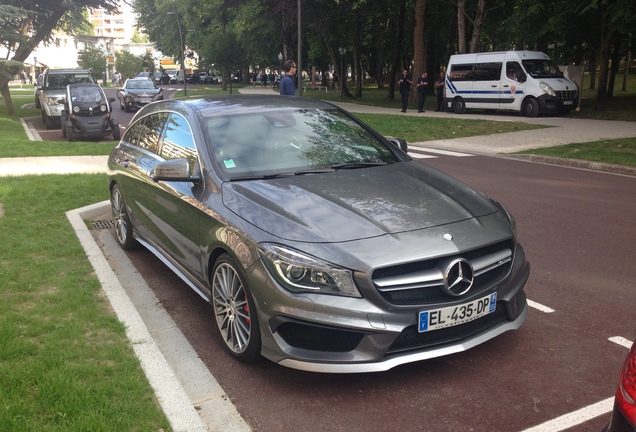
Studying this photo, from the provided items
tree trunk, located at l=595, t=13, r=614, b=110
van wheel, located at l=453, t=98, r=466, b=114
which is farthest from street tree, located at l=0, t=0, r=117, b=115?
tree trunk, located at l=595, t=13, r=614, b=110

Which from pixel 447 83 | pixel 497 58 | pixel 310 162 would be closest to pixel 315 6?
pixel 447 83

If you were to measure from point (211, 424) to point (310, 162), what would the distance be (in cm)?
217

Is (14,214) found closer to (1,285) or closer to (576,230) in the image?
(1,285)

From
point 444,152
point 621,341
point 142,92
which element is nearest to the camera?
point 621,341

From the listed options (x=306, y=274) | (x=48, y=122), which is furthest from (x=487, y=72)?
(x=306, y=274)

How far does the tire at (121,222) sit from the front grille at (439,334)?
12.7ft

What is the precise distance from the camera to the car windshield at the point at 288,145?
15.6 ft

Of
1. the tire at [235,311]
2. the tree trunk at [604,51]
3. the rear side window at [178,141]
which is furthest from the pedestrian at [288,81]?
the tree trunk at [604,51]

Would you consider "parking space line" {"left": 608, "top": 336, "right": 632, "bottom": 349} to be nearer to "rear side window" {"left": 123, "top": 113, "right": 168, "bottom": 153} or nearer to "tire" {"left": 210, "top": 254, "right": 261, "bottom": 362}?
"tire" {"left": 210, "top": 254, "right": 261, "bottom": 362}

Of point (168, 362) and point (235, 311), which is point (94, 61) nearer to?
point (168, 362)

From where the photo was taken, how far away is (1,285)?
209 inches

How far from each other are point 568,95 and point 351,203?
2279cm

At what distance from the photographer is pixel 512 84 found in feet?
82.4

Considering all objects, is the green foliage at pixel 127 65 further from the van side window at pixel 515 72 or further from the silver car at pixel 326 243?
the silver car at pixel 326 243
